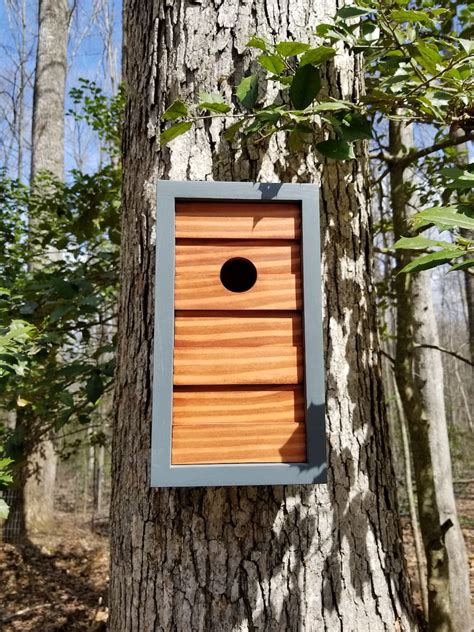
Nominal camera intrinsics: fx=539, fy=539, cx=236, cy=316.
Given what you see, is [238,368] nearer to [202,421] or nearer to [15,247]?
[202,421]

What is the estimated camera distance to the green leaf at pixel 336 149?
1313mm

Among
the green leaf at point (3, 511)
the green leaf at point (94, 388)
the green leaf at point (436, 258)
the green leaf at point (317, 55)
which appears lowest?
the green leaf at point (3, 511)

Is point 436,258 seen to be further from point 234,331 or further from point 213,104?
point 213,104

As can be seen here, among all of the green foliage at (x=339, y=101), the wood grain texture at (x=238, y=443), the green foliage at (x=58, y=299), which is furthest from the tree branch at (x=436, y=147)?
the green foliage at (x=58, y=299)

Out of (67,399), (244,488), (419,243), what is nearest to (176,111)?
(419,243)

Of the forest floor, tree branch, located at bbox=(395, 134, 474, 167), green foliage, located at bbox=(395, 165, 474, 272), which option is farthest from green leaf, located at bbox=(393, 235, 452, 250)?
the forest floor

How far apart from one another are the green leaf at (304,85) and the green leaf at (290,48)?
0.04 m

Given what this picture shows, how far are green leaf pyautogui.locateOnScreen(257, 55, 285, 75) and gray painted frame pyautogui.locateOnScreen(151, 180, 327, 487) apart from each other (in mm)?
260

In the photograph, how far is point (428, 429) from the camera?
9.43 ft

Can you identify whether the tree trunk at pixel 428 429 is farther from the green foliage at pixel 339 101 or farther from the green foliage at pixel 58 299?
the green foliage at pixel 58 299

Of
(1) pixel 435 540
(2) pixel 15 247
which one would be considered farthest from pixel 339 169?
(2) pixel 15 247

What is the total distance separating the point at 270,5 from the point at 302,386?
3.45 feet

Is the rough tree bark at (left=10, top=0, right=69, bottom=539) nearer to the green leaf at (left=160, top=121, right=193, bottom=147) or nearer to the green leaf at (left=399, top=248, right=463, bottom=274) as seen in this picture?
the green leaf at (left=160, top=121, right=193, bottom=147)

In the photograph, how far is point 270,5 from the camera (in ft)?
4.90
